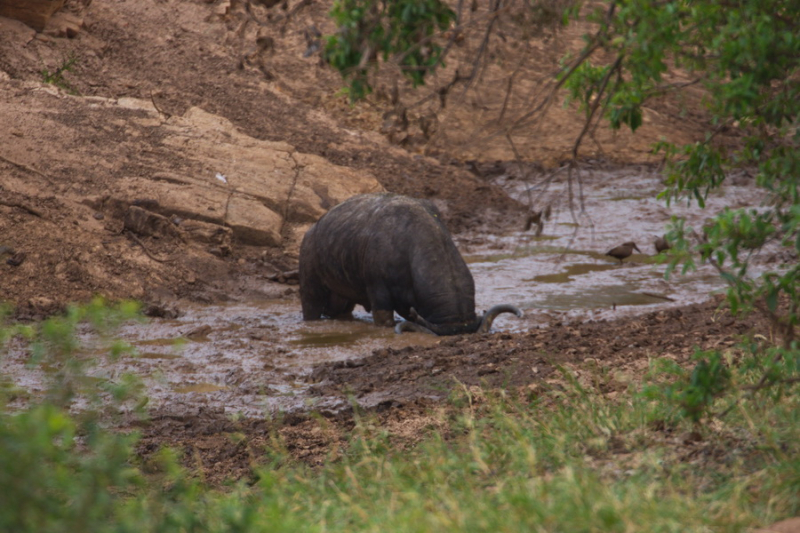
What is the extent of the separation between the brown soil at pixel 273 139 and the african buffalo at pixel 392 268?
109 centimetres

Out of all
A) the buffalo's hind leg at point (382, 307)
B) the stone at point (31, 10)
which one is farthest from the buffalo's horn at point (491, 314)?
the stone at point (31, 10)

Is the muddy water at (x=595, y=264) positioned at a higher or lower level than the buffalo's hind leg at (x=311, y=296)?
higher

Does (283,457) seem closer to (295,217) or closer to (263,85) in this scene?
(295,217)

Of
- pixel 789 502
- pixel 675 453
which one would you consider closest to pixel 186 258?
pixel 675 453

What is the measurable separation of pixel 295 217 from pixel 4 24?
22.8ft

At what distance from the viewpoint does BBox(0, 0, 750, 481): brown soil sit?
5.89 meters

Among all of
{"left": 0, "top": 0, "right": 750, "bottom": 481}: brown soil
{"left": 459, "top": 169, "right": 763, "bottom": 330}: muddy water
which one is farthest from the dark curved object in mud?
{"left": 0, "top": 0, "right": 750, "bottom": 481}: brown soil

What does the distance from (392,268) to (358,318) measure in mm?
1483

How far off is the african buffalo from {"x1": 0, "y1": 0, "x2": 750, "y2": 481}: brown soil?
1085 millimetres

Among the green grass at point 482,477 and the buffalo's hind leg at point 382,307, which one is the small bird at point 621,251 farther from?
the green grass at point 482,477

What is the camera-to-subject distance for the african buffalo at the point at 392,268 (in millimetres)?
9516

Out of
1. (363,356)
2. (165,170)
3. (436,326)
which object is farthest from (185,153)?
(363,356)

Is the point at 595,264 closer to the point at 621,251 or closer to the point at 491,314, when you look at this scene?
the point at 621,251

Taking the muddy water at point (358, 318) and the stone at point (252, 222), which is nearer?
the muddy water at point (358, 318)
